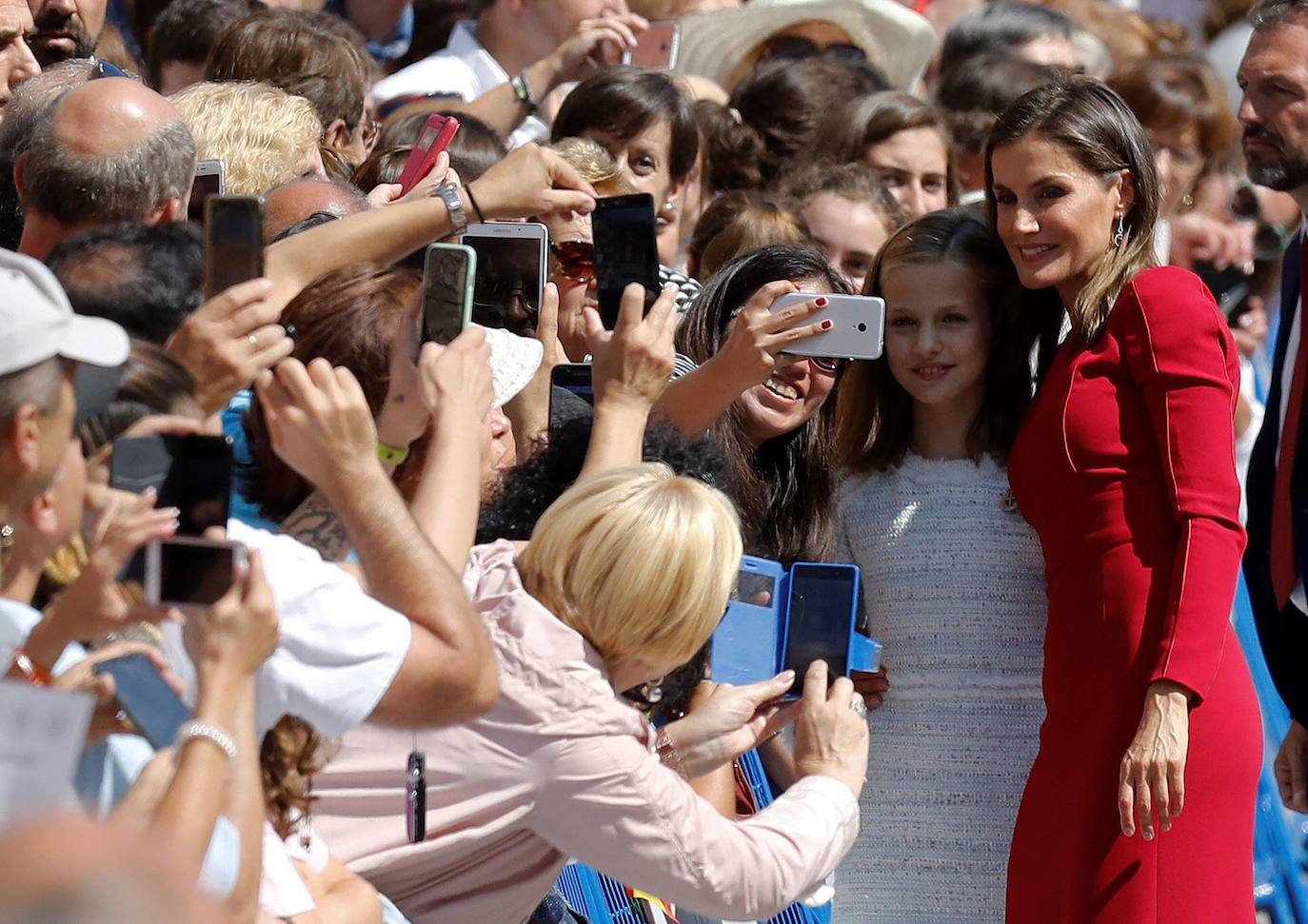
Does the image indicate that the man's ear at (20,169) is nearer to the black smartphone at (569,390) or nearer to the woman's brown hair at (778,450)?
the black smartphone at (569,390)

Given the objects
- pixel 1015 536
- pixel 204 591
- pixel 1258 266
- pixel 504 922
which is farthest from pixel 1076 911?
pixel 1258 266

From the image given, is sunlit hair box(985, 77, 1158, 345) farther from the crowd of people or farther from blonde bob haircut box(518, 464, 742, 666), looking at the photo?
blonde bob haircut box(518, 464, 742, 666)

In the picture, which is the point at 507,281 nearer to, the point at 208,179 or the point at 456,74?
the point at 208,179

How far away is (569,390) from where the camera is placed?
3.37 metres

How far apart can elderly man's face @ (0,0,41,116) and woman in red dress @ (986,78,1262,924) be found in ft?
6.51

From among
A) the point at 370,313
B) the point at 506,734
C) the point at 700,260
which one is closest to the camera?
the point at 506,734

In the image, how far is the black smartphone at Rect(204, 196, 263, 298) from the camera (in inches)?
97.4

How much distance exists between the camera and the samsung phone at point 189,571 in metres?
1.83

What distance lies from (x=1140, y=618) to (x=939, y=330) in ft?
2.24

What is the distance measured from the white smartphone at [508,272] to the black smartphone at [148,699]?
4.34 ft

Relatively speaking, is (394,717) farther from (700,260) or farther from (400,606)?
(700,260)

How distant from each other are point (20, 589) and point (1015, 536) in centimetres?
205

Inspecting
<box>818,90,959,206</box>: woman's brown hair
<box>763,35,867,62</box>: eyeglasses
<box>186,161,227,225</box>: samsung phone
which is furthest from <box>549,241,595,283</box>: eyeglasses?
<box>763,35,867,62</box>: eyeglasses

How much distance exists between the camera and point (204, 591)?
6.06 feet
